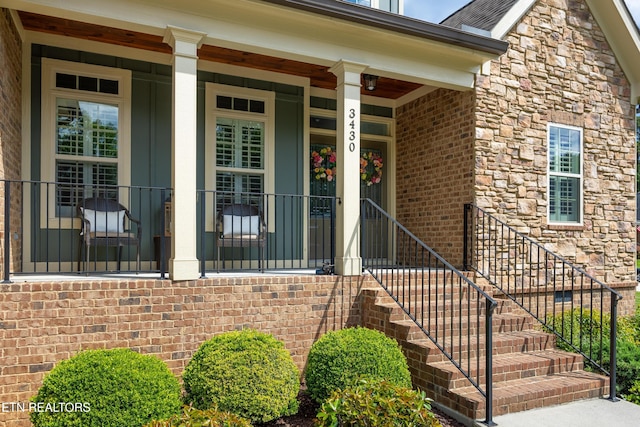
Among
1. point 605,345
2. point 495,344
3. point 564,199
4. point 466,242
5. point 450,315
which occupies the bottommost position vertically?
point 605,345

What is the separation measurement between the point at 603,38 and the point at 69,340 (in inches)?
330

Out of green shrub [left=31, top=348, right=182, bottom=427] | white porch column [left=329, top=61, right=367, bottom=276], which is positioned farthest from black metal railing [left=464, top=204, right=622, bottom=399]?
green shrub [left=31, top=348, right=182, bottom=427]

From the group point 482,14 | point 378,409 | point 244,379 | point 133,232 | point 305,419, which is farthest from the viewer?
point 482,14

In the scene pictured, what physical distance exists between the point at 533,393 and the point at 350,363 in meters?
1.71

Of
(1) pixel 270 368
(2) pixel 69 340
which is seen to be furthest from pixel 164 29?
(1) pixel 270 368

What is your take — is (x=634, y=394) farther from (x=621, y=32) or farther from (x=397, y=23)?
(x=621, y=32)

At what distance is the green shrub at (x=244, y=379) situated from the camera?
3525 mm

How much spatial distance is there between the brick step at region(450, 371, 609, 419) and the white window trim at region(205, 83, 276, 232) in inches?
130

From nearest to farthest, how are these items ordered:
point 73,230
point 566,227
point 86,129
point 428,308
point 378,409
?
point 378,409
point 428,308
point 73,230
point 86,129
point 566,227

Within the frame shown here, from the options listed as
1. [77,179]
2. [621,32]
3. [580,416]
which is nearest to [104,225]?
[77,179]

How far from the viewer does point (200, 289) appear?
179 inches

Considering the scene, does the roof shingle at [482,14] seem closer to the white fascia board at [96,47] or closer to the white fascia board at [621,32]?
the white fascia board at [621,32]

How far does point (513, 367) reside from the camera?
14.8ft

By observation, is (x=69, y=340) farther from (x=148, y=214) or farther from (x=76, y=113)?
(x=76, y=113)
